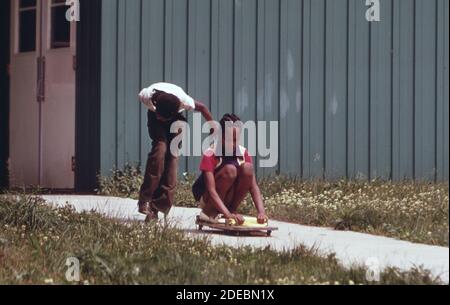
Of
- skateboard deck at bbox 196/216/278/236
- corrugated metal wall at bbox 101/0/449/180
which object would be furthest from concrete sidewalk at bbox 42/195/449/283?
corrugated metal wall at bbox 101/0/449/180

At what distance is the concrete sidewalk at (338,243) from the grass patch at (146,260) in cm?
28

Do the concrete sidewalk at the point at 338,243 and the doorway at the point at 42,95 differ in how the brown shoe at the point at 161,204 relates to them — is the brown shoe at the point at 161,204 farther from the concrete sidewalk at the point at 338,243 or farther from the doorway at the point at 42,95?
the doorway at the point at 42,95

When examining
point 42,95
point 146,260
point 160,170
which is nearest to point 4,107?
point 42,95

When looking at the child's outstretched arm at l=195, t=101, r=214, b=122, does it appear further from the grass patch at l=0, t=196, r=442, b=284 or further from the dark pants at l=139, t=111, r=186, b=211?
the grass patch at l=0, t=196, r=442, b=284

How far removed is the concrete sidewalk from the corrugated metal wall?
202 cm

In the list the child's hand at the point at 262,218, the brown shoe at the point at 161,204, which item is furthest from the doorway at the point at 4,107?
the child's hand at the point at 262,218

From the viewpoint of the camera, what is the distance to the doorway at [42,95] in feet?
40.7

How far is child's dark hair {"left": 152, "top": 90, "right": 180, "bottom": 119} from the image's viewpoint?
353 inches

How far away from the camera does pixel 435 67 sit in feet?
41.7

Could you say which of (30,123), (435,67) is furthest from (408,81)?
(30,123)

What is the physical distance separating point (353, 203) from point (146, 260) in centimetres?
351

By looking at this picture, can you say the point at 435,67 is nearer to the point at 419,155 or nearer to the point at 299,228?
the point at 419,155

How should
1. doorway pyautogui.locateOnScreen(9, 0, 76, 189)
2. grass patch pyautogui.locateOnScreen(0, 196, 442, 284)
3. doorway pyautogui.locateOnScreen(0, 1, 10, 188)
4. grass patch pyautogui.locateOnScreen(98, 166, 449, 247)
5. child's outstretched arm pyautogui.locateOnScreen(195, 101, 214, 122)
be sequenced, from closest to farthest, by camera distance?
grass patch pyautogui.locateOnScreen(0, 196, 442, 284) → grass patch pyautogui.locateOnScreen(98, 166, 449, 247) → child's outstretched arm pyautogui.locateOnScreen(195, 101, 214, 122) → doorway pyautogui.locateOnScreen(9, 0, 76, 189) → doorway pyautogui.locateOnScreen(0, 1, 10, 188)

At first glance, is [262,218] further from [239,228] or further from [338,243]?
[338,243]
